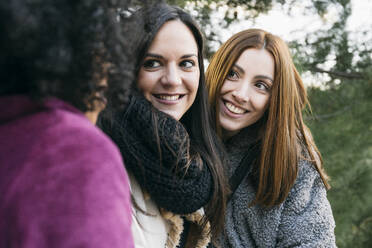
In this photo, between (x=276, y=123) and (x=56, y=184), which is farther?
(x=276, y=123)

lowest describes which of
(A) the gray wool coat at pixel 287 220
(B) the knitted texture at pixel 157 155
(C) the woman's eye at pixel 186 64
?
(A) the gray wool coat at pixel 287 220

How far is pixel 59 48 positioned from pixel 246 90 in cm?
132

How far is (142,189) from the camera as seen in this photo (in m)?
1.35

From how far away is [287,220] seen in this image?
1.78 metres

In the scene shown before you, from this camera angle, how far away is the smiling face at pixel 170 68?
4.66 feet

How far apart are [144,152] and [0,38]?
799mm

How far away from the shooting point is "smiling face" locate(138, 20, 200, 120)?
1.42 meters

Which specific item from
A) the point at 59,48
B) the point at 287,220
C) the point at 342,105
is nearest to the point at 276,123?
the point at 287,220

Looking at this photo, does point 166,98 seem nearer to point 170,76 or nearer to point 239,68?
point 170,76

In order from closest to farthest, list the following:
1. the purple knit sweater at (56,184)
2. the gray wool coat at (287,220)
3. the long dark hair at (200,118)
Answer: the purple knit sweater at (56,184) < the long dark hair at (200,118) < the gray wool coat at (287,220)

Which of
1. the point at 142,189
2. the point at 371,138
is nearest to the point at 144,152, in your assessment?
the point at 142,189

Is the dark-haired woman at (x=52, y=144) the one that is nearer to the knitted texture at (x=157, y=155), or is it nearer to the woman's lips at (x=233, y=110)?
the knitted texture at (x=157, y=155)

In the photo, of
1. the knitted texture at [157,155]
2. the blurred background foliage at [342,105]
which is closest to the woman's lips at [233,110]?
the knitted texture at [157,155]

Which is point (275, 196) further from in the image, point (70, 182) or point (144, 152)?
point (70, 182)
